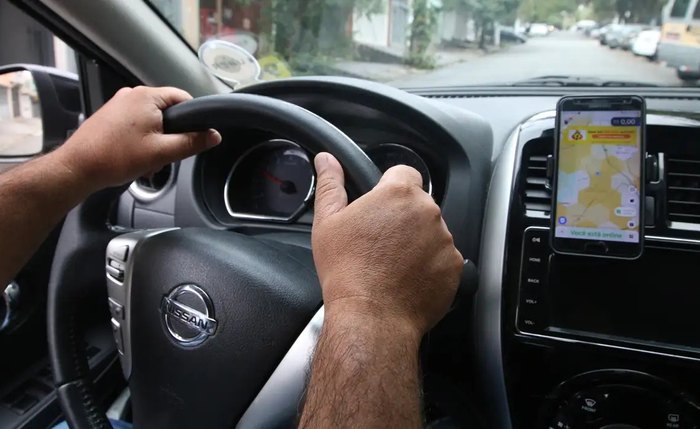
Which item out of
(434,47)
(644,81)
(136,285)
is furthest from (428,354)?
(434,47)

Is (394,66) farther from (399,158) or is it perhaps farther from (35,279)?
(35,279)

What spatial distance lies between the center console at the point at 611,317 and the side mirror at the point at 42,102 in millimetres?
1715

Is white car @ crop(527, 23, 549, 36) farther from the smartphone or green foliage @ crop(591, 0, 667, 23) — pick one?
the smartphone

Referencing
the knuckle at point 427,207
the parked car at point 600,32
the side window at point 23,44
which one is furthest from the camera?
the side window at point 23,44

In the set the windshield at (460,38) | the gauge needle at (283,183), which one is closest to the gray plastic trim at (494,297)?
the gauge needle at (283,183)

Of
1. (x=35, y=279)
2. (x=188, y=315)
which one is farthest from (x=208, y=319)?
(x=35, y=279)

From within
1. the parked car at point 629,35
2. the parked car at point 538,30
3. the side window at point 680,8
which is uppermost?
the side window at point 680,8

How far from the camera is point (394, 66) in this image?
8.11ft

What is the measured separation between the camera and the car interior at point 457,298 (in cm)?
117

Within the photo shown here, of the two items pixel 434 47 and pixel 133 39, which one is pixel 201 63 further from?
pixel 434 47

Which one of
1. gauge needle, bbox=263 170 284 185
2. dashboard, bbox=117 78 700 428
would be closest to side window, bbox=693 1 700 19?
dashboard, bbox=117 78 700 428

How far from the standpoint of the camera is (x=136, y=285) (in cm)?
132

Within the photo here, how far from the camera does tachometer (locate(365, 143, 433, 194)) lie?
158 centimetres

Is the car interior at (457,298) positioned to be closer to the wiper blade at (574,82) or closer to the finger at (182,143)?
the finger at (182,143)
